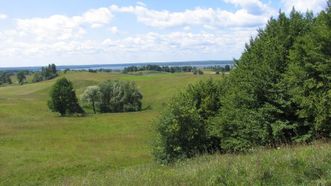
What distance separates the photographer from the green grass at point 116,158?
874 cm

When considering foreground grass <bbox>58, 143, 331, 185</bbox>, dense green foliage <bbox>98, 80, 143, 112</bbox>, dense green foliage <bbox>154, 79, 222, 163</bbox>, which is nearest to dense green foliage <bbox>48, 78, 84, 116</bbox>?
dense green foliage <bbox>98, 80, 143, 112</bbox>

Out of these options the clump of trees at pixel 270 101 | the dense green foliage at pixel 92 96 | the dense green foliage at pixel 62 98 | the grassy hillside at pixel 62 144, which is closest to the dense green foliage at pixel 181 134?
the clump of trees at pixel 270 101

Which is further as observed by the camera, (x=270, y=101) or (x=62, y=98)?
(x=62, y=98)

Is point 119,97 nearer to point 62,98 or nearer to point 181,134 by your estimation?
point 62,98

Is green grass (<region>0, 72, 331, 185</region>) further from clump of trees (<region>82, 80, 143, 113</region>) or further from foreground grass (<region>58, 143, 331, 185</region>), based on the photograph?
clump of trees (<region>82, 80, 143, 113</region>)

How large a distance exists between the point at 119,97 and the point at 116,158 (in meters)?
63.3

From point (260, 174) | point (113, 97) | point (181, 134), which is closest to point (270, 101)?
point (181, 134)

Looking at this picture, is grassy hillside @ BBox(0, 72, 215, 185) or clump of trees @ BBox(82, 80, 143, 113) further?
clump of trees @ BBox(82, 80, 143, 113)

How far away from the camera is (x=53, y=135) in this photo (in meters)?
61.2

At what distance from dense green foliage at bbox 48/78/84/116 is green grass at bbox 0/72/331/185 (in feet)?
6.53

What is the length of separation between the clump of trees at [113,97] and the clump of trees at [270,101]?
70.8 metres

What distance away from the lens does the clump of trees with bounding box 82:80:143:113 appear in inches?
4038

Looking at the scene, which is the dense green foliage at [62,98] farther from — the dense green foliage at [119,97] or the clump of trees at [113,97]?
the dense green foliage at [119,97]

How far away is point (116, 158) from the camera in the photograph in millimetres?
39938
